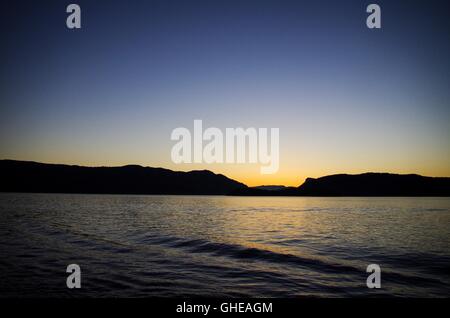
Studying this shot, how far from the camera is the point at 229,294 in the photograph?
41.6ft

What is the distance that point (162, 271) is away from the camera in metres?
16.4

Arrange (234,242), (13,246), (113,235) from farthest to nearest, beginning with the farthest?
(113,235) → (234,242) → (13,246)
